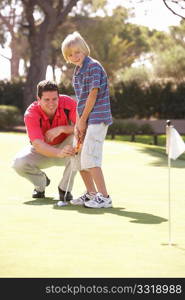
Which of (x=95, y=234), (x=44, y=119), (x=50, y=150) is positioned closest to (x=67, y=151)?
(x=50, y=150)

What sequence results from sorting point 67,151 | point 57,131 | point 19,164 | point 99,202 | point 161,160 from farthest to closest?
point 161,160 → point 19,164 → point 57,131 → point 67,151 → point 99,202

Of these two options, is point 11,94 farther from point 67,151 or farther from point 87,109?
point 87,109

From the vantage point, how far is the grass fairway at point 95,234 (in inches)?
190

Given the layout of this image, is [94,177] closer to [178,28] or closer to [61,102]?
[61,102]

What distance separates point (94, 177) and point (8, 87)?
1256 inches

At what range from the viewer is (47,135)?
8.29 m

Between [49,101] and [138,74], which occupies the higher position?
[138,74]

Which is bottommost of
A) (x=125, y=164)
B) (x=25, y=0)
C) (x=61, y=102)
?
(x=125, y=164)

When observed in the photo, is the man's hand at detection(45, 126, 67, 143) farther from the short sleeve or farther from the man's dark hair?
the man's dark hair

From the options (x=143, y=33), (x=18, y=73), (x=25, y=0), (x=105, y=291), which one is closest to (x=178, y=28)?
(x=143, y=33)

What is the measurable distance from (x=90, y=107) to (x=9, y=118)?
26034 millimetres

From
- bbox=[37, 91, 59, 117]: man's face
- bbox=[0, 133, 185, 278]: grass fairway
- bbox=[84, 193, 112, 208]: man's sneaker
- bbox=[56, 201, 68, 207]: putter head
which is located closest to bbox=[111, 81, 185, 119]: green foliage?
bbox=[0, 133, 185, 278]: grass fairway

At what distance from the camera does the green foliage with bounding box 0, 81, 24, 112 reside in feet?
127

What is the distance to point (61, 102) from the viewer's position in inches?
328
